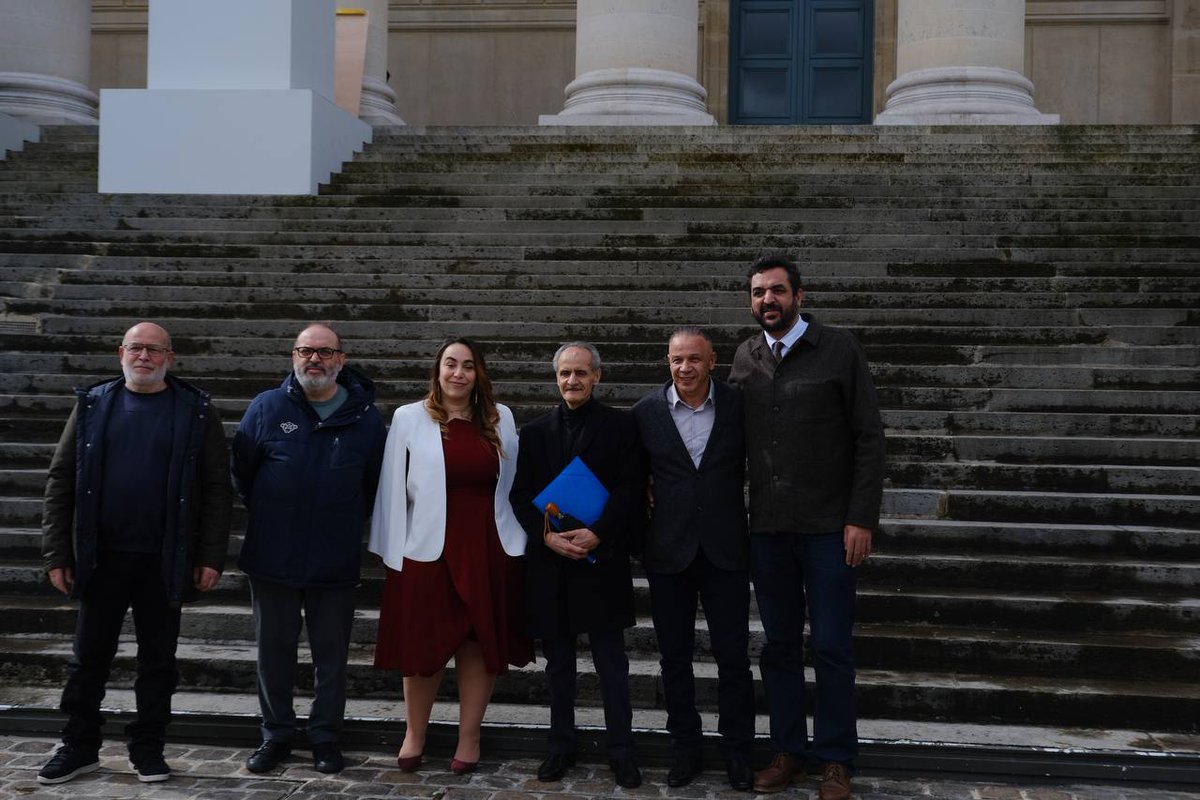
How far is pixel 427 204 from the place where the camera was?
11414 millimetres

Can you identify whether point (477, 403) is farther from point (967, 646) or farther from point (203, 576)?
point (967, 646)

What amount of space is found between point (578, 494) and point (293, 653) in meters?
1.31

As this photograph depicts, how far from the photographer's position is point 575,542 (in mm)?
4859

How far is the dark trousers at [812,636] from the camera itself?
474 cm

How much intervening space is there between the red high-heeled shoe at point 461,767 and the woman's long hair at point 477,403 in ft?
3.89

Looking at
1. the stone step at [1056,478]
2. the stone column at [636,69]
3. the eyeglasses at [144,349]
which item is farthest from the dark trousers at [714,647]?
the stone column at [636,69]

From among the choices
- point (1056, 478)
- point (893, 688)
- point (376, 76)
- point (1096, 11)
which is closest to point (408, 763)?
point (893, 688)

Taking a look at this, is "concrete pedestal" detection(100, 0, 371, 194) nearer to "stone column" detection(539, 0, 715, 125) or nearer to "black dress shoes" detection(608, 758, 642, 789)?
"stone column" detection(539, 0, 715, 125)

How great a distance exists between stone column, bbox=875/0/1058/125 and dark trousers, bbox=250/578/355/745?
420 inches

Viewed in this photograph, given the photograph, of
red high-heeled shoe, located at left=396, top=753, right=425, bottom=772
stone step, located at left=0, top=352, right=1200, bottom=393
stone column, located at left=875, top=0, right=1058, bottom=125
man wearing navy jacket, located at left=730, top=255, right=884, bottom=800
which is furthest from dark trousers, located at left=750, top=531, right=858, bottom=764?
stone column, located at left=875, top=0, right=1058, bottom=125

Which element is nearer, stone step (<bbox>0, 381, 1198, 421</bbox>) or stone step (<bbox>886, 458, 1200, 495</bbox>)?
stone step (<bbox>886, 458, 1200, 495</bbox>)

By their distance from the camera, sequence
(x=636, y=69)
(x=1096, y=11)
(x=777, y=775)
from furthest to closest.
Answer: (x=1096, y=11), (x=636, y=69), (x=777, y=775)

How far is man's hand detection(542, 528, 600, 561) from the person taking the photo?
485cm

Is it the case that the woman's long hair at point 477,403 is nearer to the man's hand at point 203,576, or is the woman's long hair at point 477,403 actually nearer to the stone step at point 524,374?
the man's hand at point 203,576
